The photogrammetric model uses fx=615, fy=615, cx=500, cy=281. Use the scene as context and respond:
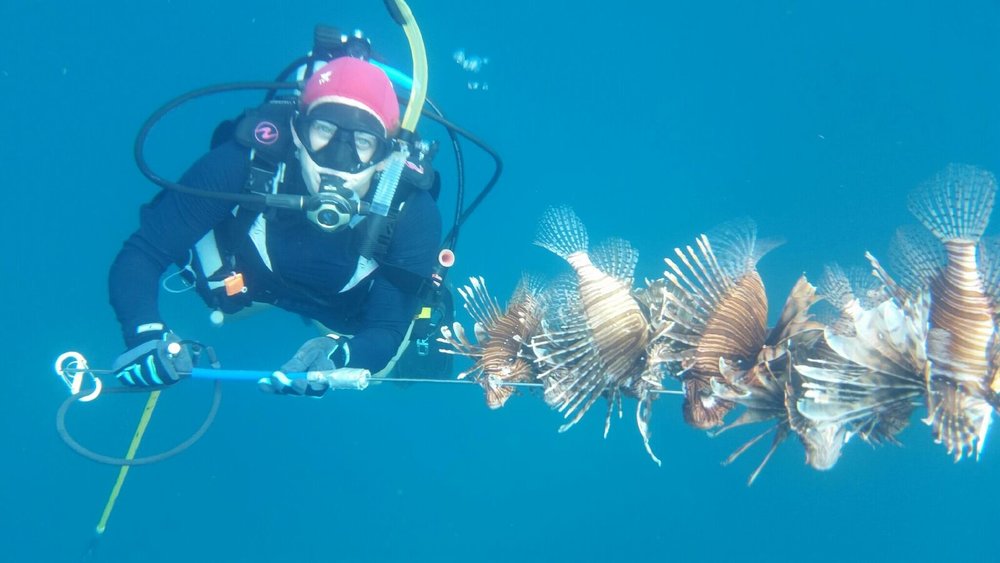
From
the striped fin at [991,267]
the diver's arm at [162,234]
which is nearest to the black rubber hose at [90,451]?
the diver's arm at [162,234]

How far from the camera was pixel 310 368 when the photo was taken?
3266mm

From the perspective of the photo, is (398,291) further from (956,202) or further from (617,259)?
(956,202)

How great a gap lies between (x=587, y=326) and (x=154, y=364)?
2.24 m

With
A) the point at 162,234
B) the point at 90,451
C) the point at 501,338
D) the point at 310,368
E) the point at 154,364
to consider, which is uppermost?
the point at 501,338

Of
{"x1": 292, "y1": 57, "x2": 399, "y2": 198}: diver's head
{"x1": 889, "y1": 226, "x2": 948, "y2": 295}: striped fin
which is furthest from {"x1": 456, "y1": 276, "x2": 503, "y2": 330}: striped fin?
{"x1": 889, "y1": 226, "x2": 948, "y2": 295}: striped fin

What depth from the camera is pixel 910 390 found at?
197cm

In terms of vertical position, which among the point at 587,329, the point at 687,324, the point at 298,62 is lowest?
the point at 587,329

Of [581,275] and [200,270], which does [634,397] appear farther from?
[200,270]

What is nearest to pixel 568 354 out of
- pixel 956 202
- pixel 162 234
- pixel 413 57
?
pixel 956 202

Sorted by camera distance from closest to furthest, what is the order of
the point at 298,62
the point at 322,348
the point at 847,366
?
the point at 847,366
the point at 322,348
the point at 298,62

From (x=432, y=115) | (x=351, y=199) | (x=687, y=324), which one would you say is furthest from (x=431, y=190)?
(x=687, y=324)

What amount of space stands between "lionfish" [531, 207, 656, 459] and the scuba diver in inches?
46.6

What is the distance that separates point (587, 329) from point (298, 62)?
3.04m

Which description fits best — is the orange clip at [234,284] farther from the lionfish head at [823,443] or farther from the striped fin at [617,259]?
the lionfish head at [823,443]
